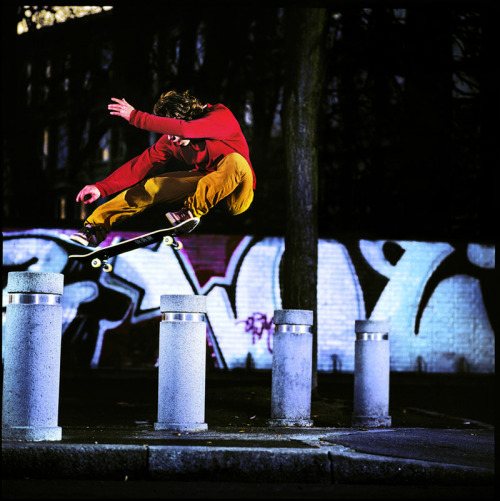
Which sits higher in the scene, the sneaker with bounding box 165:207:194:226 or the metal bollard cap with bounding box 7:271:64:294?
the sneaker with bounding box 165:207:194:226

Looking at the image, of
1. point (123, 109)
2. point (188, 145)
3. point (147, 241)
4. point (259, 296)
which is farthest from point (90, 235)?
point (259, 296)

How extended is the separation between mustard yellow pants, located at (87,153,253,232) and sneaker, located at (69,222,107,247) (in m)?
0.08

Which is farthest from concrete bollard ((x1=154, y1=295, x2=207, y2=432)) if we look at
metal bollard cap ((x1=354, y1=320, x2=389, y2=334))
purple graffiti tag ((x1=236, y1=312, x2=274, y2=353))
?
purple graffiti tag ((x1=236, y1=312, x2=274, y2=353))

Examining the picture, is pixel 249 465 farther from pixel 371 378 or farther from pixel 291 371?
pixel 371 378

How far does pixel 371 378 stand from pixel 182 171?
395cm

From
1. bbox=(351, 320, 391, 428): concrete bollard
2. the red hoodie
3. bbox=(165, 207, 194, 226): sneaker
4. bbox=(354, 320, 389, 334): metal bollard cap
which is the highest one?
the red hoodie

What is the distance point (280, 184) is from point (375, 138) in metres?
2.12

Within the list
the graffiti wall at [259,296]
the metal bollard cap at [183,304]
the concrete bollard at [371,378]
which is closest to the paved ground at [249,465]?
the metal bollard cap at [183,304]

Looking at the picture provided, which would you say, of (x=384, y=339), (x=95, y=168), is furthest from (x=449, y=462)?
(x=95, y=168)

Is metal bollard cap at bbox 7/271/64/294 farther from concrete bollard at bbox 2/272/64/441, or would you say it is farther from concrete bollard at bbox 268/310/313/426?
concrete bollard at bbox 268/310/313/426

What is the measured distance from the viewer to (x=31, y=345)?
20.4 ft

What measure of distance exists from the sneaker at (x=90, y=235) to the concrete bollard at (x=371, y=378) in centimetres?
428

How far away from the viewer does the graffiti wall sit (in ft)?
49.4

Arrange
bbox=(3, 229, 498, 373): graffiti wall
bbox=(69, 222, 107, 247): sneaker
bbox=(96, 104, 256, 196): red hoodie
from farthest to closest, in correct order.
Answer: bbox=(3, 229, 498, 373): graffiti wall, bbox=(69, 222, 107, 247): sneaker, bbox=(96, 104, 256, 196): red hoodie
